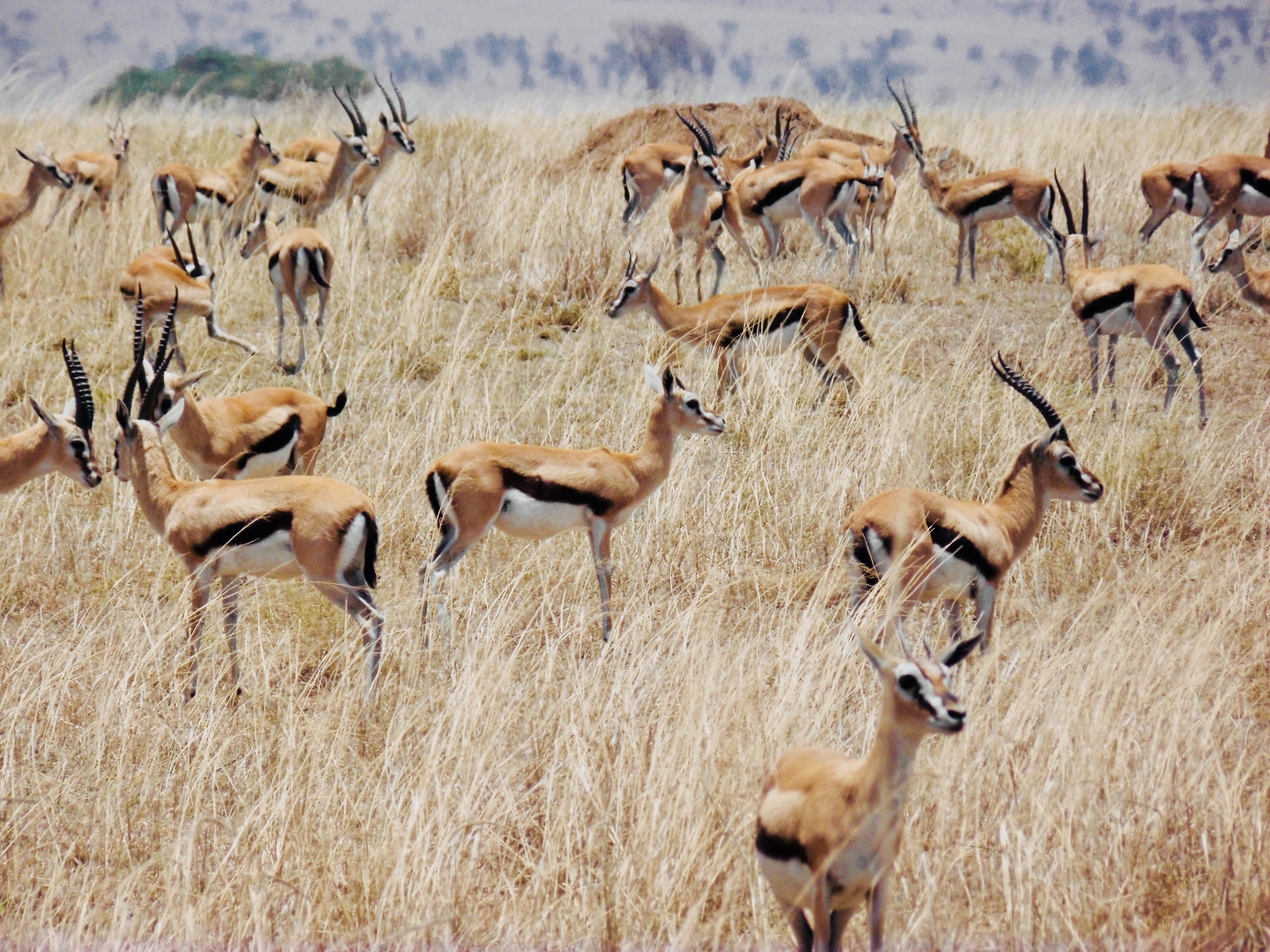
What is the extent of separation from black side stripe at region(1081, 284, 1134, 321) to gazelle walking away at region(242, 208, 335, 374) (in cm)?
468

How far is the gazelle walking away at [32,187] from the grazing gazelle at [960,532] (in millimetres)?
8608

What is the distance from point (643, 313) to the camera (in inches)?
365

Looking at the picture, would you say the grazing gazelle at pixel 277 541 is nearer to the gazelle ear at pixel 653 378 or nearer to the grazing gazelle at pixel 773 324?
the gazelle ear at pixel 653 378

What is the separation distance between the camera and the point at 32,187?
36.1ft

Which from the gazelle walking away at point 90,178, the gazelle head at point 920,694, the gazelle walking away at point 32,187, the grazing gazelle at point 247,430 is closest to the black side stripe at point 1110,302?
the grazing gazelle at point 247,430

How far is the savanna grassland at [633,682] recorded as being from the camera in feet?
9.87

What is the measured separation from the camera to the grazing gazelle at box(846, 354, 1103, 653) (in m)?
4.23

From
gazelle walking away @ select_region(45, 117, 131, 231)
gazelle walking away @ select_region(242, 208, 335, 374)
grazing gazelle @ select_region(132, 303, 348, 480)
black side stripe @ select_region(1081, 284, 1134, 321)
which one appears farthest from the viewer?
gazelle walking away @ select_region(45, 117, 131, 231)

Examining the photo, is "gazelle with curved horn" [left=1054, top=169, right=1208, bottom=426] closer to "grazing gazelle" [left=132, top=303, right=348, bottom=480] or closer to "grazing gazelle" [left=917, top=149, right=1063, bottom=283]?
"grazing gazelle" [left=917, top=149, right=1063, bottom=283]

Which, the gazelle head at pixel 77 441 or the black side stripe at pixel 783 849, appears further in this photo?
the gazelle head at pixel 77 441

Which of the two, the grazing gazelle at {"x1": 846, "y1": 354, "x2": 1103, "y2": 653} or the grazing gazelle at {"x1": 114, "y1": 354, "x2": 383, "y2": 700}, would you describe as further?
the grazing gazelle at {"x1": 114, "y1": 354, "x2": 383, "y2": 700}

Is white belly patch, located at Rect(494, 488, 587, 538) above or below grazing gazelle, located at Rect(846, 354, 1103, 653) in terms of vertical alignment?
below

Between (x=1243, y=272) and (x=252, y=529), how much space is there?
702 centimetres

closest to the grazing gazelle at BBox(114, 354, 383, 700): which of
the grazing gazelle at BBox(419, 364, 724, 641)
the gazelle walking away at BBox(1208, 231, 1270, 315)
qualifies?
the grazing gazelle at BBox(419, 364, 724, 641)
